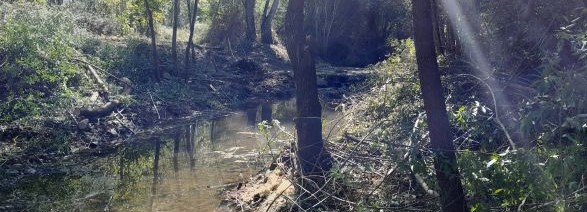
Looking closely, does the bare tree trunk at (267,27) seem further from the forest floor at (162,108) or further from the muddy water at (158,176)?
the muddy water at (158,176)

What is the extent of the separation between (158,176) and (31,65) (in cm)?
637

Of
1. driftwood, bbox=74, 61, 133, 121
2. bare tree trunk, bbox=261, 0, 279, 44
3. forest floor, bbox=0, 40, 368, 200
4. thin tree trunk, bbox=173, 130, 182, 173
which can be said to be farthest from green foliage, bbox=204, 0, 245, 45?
thin tree trunk, bbox=173, 130, 182, 173

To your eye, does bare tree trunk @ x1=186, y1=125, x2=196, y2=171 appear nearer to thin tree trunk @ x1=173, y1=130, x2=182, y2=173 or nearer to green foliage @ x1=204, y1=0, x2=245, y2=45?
thin tree trunk @ x1=173, y1=130, x2=182, y2=173

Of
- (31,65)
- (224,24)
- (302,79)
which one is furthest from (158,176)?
(224,24)

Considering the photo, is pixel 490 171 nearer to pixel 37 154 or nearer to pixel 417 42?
pixel 417 42

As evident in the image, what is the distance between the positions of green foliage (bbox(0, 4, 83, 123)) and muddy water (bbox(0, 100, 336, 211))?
9.18ft

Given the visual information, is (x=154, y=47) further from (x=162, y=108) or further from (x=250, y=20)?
(x=250, y=20)

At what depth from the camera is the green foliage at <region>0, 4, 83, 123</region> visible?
1435cm

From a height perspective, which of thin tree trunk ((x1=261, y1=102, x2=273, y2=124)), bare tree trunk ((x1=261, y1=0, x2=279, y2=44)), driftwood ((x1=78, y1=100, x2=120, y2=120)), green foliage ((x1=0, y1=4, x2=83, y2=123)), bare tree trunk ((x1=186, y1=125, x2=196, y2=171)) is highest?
bare tree trunk ((x1=261, y1=0, x2=279, y2=44))

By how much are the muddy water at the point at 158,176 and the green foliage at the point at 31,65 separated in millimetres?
2797

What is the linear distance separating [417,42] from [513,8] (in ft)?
17.4

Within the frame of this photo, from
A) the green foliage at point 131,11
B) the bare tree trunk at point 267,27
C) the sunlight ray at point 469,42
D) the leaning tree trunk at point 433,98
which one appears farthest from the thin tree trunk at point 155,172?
the bare tree trunk at point 267,27

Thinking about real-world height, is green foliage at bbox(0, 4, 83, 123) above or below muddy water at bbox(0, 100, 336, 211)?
above

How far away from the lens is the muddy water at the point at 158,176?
9.30 meters
